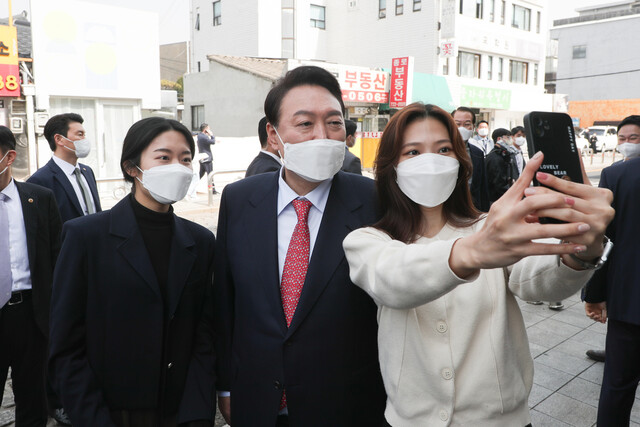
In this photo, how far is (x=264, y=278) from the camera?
2.07m

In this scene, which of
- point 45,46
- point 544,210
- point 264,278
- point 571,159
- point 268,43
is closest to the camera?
point 544,210

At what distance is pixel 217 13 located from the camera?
3266 centimetres

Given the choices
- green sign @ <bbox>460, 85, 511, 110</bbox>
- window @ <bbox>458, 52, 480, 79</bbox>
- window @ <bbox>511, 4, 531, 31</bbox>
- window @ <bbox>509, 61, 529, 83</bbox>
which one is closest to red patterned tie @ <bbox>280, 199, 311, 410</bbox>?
green sign @ <bbox>460, 85, 511, 110</bbox>

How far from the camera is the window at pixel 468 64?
29.2 metres

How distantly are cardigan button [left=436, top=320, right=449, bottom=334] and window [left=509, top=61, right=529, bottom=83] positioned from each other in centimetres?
3427

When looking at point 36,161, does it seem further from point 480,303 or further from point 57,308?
point 480,303

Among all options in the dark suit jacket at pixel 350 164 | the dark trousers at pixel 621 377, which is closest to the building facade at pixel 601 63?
the dark suit jacket at pixel 350 164

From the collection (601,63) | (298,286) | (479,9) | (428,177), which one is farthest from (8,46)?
(601,63)

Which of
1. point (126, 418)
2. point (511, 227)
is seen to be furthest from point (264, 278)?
point (511, 227)

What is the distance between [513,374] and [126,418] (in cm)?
163

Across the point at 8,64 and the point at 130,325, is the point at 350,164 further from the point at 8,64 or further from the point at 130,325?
the point at 8,64

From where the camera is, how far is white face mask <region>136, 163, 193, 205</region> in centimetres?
241

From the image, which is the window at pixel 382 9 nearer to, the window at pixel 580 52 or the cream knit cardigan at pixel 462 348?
the window at pixel 580 52

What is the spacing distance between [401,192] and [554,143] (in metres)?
0.66
